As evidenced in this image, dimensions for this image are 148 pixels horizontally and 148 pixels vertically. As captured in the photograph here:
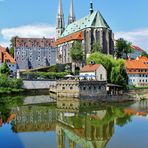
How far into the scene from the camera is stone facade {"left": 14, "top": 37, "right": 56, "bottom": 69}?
103m

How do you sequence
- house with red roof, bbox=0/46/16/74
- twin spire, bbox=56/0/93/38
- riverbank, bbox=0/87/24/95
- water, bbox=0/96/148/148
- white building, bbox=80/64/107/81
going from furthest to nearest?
twin spire, bbox=56/0/93/38 → house with red roof, bbox=0/46/16/74 → white building, bbox=80/64/107/81 → riverbank, bbox=0/87/24/95 → water, bbox=0/96/148/148

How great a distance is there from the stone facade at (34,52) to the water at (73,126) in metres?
47.3

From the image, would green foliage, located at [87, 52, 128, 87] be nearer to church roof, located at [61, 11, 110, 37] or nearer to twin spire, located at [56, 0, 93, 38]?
church roof, located at [61, 11, 110, 37]

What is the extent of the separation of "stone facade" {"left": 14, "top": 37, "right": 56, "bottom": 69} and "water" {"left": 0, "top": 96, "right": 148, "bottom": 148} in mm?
47336

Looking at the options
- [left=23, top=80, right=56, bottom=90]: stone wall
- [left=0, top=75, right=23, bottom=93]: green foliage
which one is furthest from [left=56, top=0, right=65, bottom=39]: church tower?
[left=0, top=75, right=23, bottom=93]: green foliage

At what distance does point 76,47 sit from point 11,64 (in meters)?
20.9

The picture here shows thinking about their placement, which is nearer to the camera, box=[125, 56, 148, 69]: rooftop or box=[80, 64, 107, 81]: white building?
box=[80, 64, 107, 81]: white building

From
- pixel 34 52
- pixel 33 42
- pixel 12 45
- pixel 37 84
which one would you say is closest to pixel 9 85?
pixel 37 84

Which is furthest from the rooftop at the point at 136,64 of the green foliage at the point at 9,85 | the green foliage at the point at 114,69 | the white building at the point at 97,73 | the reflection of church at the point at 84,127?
the reflection of church at the point at 84,127

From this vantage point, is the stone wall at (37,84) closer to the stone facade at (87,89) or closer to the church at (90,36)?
the stone facade at (87,89)

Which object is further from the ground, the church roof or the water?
the church roof

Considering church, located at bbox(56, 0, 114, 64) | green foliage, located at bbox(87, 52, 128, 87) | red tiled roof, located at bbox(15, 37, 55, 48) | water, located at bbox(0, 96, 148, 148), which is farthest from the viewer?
church, located at bbox(56, 0, 114, 64)

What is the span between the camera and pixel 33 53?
348ft

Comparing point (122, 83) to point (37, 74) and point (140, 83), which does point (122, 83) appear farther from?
point (37, 74)
